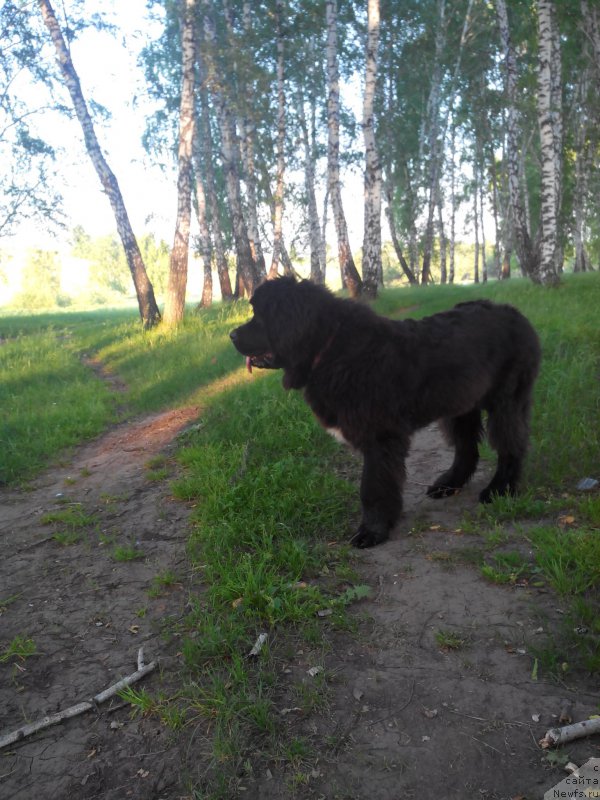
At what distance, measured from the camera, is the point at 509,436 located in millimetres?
4625

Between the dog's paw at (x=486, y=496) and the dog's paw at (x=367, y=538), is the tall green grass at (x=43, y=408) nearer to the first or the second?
the dog's paw at (x=367, y=538)

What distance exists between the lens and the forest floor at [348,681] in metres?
2.20

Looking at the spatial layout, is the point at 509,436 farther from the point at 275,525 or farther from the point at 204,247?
the point at 204,247

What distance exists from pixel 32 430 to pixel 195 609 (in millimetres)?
5640

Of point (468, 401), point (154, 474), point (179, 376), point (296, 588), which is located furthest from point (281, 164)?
point (296, 588)

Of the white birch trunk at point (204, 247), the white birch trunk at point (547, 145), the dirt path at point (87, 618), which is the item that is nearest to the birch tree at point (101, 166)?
the white birch trunk at point (204, 247)

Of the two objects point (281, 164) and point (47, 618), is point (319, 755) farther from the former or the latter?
point (281, 164)

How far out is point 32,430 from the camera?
7953mm

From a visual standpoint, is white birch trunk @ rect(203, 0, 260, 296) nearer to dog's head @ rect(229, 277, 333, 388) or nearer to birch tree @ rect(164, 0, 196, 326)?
birch tree @ rect(164, 0, 196, 326)

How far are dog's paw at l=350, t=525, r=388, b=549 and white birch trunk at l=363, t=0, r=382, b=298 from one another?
10.8m

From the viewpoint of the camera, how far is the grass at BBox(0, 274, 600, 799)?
2.64 meters

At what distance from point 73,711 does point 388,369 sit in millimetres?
2841

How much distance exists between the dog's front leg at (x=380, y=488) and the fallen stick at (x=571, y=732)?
6.49 feet

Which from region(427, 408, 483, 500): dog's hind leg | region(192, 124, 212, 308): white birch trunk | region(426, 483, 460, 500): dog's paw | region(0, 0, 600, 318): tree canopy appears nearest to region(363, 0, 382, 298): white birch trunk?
region(0, 0, 600, 318): tree canopy
